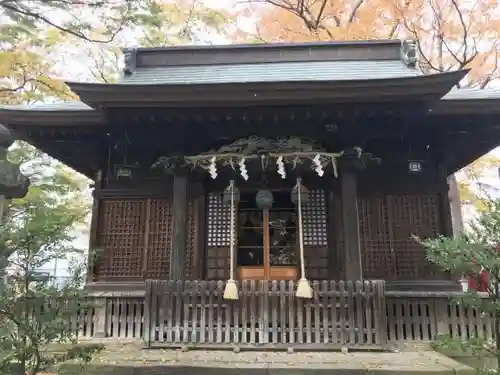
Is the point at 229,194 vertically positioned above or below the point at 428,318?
above

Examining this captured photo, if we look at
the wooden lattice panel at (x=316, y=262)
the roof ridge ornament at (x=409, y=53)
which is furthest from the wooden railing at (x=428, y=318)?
the roof ridge ornament at (x=409, y=53)

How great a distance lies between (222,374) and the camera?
509 centimetres

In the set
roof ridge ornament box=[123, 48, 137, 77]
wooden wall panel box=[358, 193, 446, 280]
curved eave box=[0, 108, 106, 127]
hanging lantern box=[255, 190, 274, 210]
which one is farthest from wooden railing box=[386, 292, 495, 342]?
roof ridge ornament box=[123, 48, 137, 77]

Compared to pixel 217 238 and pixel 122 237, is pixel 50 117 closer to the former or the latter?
pixel 122 237

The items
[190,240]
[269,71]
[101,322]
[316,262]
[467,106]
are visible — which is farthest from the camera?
[269,71]

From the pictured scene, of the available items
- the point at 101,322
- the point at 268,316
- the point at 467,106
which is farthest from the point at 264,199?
the point at 467,106

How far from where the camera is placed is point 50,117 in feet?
23.8

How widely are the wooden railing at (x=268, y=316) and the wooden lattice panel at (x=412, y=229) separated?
1658 mm

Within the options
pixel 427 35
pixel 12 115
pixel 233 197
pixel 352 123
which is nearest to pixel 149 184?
pixel 233 197

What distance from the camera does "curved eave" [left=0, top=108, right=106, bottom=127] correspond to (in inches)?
283

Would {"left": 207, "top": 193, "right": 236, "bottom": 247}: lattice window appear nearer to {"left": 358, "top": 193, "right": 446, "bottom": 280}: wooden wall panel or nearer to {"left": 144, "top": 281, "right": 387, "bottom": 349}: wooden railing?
{"left": 144, "top": 281, "right": 387, "bottom": 349}: wooden railing

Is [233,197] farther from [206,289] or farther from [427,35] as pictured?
[427,35]

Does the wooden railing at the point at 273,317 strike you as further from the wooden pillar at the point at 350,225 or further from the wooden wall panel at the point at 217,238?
the wooden wall panel at the point at 217,238

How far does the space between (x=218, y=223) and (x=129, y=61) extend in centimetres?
408
